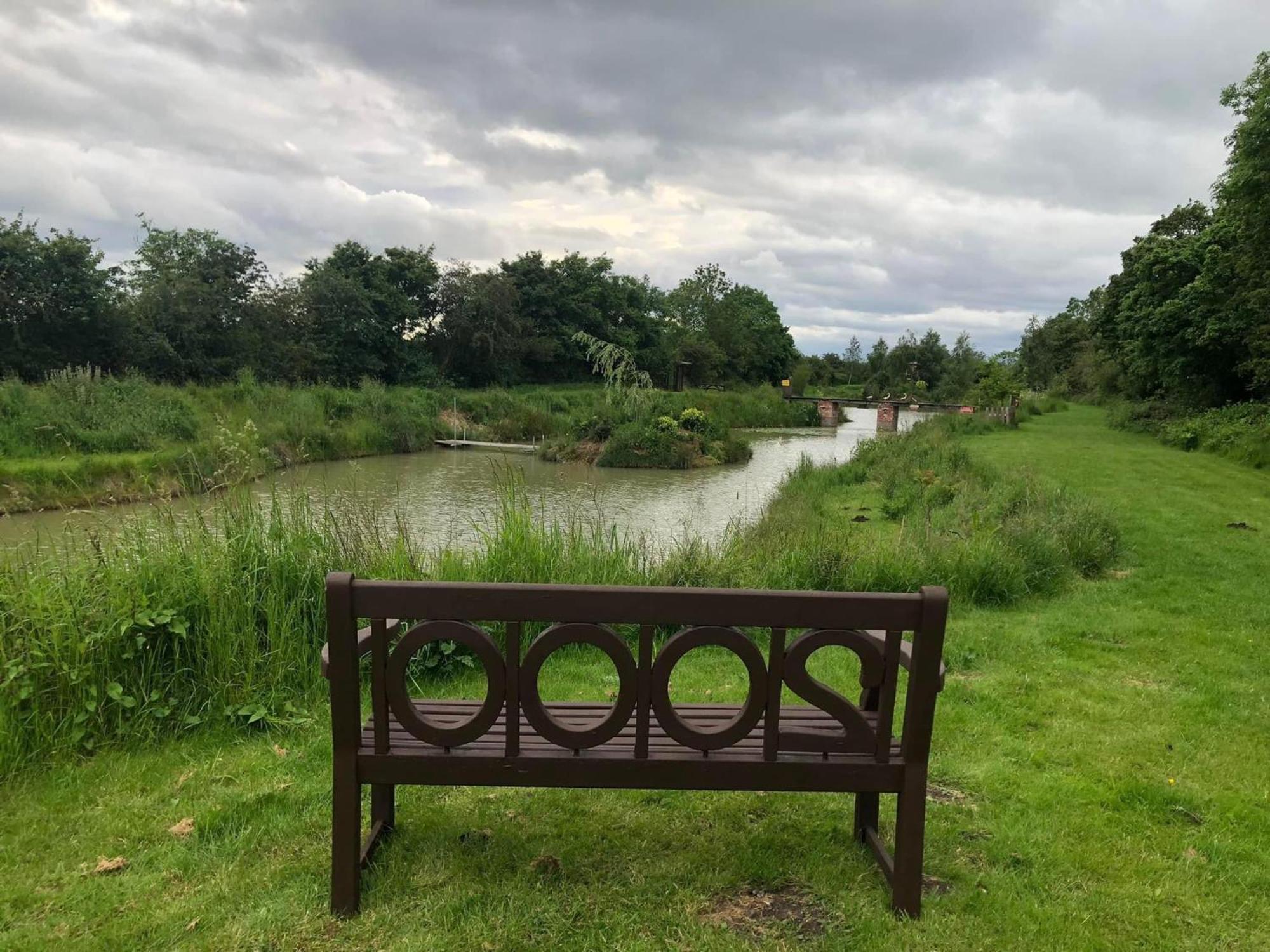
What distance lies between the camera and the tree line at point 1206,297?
14.6m

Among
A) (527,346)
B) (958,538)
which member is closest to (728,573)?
(958,538)

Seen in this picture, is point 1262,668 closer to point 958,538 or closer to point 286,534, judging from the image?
point 958,538

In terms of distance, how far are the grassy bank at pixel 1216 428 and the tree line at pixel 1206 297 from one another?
0.70 metres

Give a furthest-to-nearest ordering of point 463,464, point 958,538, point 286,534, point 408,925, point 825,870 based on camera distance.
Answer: point 463,464, point 958,538, point 286,534, point 825,870, point 408,925

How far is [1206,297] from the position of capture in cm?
2133

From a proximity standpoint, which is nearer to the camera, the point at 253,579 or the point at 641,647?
the point at 641,647

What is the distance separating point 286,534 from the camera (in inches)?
181

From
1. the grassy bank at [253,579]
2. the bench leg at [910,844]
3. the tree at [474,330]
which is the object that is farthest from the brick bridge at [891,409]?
the bench leg at [910,844]

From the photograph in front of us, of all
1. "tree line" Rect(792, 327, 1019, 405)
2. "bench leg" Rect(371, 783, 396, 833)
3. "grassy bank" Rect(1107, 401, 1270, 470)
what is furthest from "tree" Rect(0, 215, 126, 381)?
"tree line" Rect(792, 327, 1019, 405)

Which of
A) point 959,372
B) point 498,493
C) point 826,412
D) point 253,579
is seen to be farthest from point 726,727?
point 959,372

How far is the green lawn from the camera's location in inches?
88.7

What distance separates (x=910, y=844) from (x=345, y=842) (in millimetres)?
1631

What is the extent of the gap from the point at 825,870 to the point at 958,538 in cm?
524

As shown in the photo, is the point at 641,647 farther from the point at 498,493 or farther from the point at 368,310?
the point at 368,310
